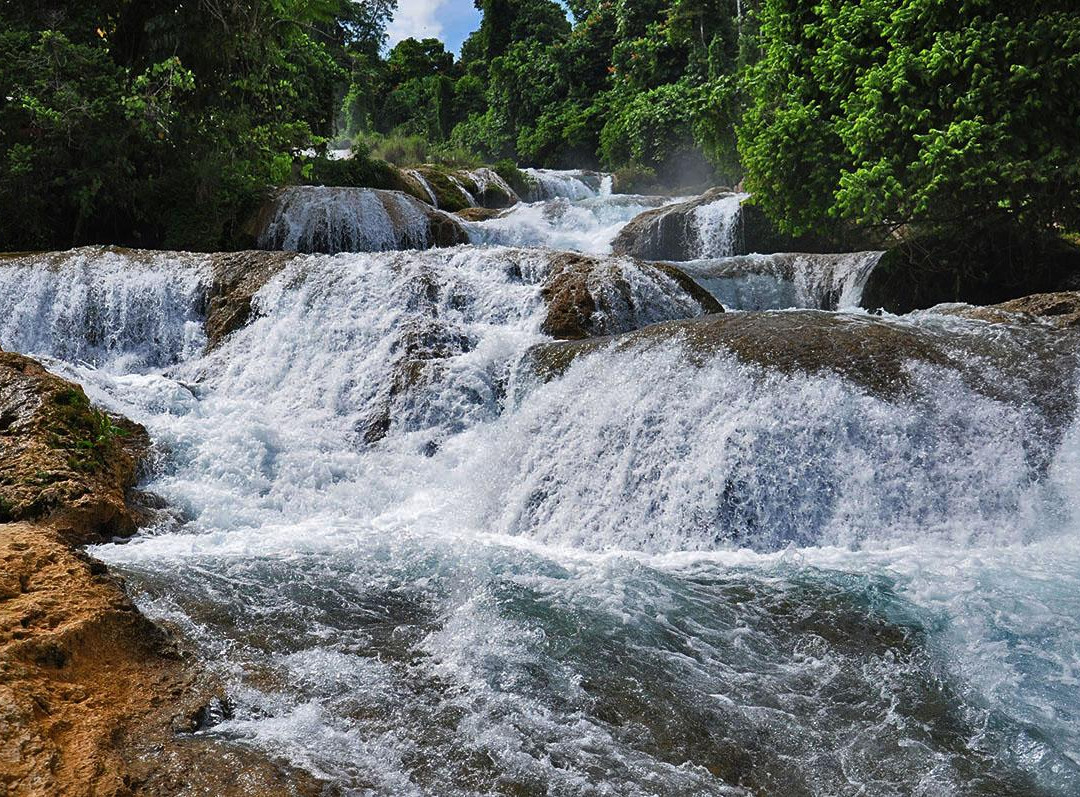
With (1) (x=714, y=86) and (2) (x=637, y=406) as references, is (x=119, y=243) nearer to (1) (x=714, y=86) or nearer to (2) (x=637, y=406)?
(2) (x=637, y=406)

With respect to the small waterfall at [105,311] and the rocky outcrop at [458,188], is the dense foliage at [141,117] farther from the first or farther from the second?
the rocky outcrop at [458,188]

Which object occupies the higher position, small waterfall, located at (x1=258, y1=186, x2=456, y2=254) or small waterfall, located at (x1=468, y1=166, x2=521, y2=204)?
small waterfall, located at (x1=468, y1=166, x2=521, y2=204)

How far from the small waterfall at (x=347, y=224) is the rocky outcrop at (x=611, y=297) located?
5.79 m

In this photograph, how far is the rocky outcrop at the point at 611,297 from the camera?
31.8 ft

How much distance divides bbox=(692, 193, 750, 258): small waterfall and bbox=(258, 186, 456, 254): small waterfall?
4755mm

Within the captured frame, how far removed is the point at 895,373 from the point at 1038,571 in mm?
1921

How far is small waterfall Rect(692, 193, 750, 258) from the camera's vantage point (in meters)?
15.3

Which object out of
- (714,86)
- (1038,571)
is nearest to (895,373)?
(1038,571)

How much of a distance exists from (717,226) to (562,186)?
11.3m

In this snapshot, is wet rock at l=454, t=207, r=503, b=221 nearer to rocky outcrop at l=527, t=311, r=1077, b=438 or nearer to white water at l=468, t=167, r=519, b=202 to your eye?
white water at l=468, t=167, r=519, b=202

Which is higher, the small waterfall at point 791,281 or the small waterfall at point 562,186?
the small waterfall at point 562,186

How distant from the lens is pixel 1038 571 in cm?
520

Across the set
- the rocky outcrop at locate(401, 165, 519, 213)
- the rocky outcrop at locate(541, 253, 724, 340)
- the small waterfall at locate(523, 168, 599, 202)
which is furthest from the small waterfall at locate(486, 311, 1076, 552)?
the small waterfall at locate(523, 168, 599, 202)

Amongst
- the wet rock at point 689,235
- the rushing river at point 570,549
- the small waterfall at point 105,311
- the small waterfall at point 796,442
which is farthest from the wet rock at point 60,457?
the wet rock at point 689,235
